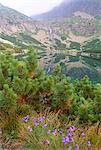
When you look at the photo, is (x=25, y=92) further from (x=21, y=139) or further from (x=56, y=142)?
(x=56, y=142)

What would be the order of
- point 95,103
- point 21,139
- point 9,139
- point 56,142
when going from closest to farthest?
point 56,142, point 21,139, point 9,139, point 95,103

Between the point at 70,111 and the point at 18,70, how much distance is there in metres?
2.09

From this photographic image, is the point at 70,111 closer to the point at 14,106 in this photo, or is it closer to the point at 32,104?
the point at 32,104

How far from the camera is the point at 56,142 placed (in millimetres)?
7238

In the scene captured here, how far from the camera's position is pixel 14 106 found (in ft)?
31.6

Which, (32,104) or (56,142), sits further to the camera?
(32,104)

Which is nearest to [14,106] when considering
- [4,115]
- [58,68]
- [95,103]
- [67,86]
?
[4,115]

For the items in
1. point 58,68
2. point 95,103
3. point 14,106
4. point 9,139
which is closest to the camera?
point 9,139

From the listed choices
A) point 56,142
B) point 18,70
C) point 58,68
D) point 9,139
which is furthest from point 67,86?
point 58,68

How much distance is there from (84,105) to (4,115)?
2408 millimetres

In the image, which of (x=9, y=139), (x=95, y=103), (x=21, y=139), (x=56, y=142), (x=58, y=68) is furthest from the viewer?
(x=58, y=68)

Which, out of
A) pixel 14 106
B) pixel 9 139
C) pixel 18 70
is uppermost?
pixel 18 70

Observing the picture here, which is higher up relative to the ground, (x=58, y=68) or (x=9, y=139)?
(x=58, y=68)

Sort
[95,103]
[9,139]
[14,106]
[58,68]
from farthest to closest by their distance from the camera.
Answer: [58,68]
[95,103]
[14,106]
[9,139]
